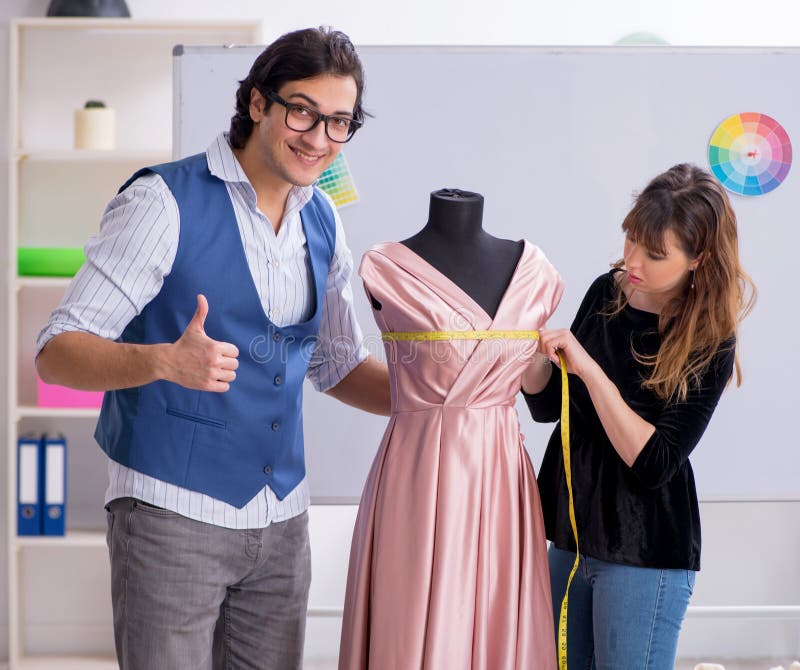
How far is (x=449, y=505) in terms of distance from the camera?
56.6 inches

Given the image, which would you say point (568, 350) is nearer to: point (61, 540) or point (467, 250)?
point (467, 250)

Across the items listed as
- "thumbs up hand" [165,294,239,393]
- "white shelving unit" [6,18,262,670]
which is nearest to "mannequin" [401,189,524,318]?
"thumbs up hand" [165,294,239,393]

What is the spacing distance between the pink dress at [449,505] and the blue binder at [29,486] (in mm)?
1986

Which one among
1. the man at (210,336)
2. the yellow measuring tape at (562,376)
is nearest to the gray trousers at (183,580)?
the man at (210,336)

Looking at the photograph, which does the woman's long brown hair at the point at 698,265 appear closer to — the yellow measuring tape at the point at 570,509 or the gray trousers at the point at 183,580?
the yellow measuring tape at the point at 570,509

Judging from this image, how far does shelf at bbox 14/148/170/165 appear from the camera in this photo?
3102 mm

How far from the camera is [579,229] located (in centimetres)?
237

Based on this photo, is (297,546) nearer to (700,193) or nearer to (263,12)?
(700,193)

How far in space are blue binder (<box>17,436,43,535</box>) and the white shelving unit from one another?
0.05 metres

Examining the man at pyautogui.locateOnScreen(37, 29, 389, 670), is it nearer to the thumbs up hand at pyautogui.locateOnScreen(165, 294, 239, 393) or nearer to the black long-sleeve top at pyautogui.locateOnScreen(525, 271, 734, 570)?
the thumbs up hand at pyautogui.locateOnScreen(165, 294, 239, 393)

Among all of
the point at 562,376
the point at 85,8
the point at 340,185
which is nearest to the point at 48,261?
the point at 85,8

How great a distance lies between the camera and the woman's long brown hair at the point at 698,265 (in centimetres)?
149

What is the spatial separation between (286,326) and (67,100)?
87.2 inches

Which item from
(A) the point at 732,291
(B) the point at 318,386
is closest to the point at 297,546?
(B) the point at 318,386
